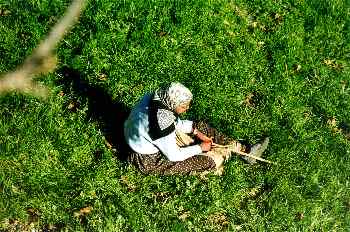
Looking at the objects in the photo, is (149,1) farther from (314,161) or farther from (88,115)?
(314,161)

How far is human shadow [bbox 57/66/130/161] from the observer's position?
283 inches

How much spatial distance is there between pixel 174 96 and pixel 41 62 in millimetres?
2550

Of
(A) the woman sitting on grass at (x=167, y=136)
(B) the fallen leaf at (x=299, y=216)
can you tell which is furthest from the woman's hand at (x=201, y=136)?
(B) the fallen leaf at (x=299, y=216)

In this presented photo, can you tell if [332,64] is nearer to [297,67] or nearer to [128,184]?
[297,67]

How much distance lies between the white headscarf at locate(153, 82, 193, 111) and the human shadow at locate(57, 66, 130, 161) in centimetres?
124

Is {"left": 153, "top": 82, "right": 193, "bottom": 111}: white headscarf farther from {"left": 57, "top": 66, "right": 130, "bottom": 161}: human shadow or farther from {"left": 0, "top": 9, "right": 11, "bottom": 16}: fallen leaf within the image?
{"left": 0, "top": 9, "right": 11, "bottom": 16}: fallen leaf

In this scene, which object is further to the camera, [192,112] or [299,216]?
[192,112]

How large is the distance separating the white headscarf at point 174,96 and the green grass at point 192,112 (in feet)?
4.05

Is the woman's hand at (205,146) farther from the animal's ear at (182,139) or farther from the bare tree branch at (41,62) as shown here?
the bare tree branch at (41,62)

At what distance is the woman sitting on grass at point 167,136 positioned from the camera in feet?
20.0

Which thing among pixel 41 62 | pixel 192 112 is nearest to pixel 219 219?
pixel 192 112

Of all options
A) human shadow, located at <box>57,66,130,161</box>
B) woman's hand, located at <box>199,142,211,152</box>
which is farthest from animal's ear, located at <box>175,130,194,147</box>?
human shadow, located at <box>57,66,130,161</box>

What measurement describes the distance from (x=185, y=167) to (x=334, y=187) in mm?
2081

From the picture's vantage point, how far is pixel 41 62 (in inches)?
304
